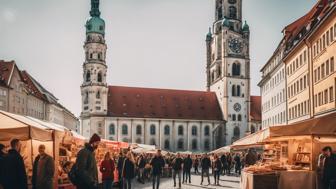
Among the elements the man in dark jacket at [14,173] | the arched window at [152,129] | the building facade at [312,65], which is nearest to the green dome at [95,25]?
the arched window at [152,129]

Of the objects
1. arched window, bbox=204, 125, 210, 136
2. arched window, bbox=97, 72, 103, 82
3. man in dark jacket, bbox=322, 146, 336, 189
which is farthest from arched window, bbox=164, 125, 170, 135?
man in dark jacket, bbox=322, 146, 336, 189

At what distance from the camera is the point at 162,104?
3526 inches

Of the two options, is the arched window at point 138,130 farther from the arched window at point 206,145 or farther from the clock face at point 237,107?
the clock face at point 237,107

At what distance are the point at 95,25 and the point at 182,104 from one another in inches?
835

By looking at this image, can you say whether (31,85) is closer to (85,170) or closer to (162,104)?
(162,104)

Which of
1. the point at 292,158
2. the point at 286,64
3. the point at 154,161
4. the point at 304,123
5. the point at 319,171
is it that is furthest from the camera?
the point at 286,64

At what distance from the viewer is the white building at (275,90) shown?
4953 cm

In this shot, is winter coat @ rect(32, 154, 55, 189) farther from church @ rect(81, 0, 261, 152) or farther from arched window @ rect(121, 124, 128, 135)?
arched window @ rect(121, 124, 128, 135)

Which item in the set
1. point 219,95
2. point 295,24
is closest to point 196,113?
point 219,95

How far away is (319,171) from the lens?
14289 mm

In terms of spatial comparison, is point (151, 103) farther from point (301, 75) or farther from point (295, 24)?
point (301, 75)

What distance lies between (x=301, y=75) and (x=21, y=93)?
1420 inches

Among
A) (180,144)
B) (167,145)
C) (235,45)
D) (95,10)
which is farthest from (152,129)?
(95,10)

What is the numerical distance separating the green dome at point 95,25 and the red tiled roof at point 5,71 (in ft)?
74.8
